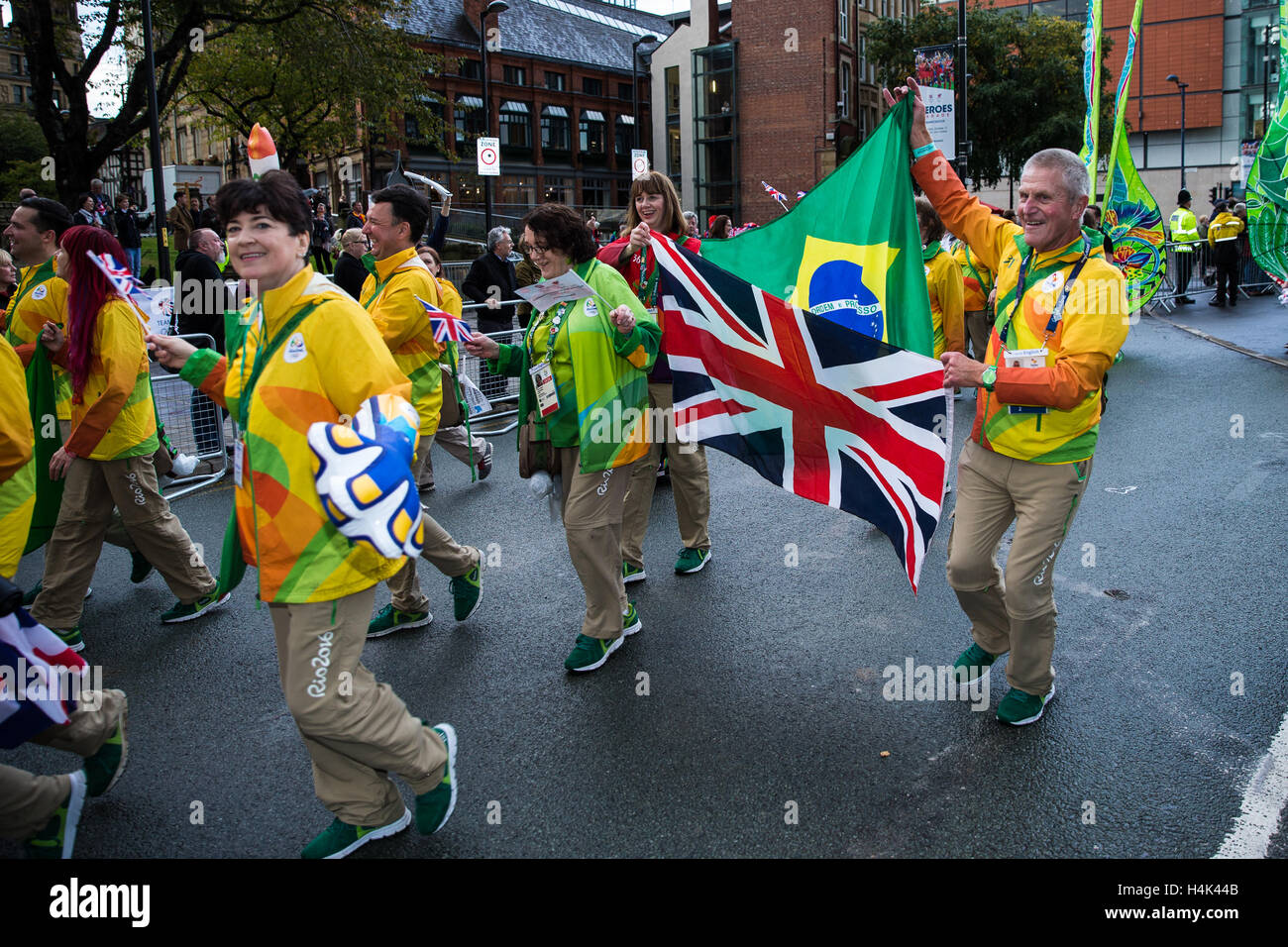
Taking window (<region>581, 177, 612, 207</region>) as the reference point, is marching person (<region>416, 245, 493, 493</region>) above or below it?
below

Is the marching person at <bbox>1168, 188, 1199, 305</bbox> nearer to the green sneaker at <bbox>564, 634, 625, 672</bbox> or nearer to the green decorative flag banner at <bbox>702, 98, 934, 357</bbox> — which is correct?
the green decorative flag banner at <bbox>702, 98, 934, 357</bbox>

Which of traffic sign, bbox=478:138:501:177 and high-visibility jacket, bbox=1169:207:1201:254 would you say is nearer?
traffic sign, bbox=478:138:501:177

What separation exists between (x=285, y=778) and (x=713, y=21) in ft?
194

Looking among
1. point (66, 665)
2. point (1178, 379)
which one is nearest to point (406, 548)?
point (66, 665)

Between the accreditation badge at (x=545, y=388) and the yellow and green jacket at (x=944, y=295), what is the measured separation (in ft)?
9.55

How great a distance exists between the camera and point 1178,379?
12.1 metres

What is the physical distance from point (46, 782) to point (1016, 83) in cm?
4671

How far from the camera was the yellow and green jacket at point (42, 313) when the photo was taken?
521 cm

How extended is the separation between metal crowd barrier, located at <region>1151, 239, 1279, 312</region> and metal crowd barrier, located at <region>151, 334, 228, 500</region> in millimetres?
18267

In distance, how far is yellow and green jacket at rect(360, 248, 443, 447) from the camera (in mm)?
5199

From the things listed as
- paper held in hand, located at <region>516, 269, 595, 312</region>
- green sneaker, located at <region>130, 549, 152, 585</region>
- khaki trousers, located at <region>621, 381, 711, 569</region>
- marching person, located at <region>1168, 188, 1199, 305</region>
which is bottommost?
green sneaker, located at <region>130, 549, 152, 585</region>

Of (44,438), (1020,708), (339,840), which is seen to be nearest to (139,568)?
(44,438)

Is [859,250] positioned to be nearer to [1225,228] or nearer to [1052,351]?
[1052,351]

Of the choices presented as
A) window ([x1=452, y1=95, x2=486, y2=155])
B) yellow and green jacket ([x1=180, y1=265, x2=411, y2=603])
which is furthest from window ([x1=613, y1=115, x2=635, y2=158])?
yellow and green jacket ([x1=180, y1=265, x2=411, y2=603])
